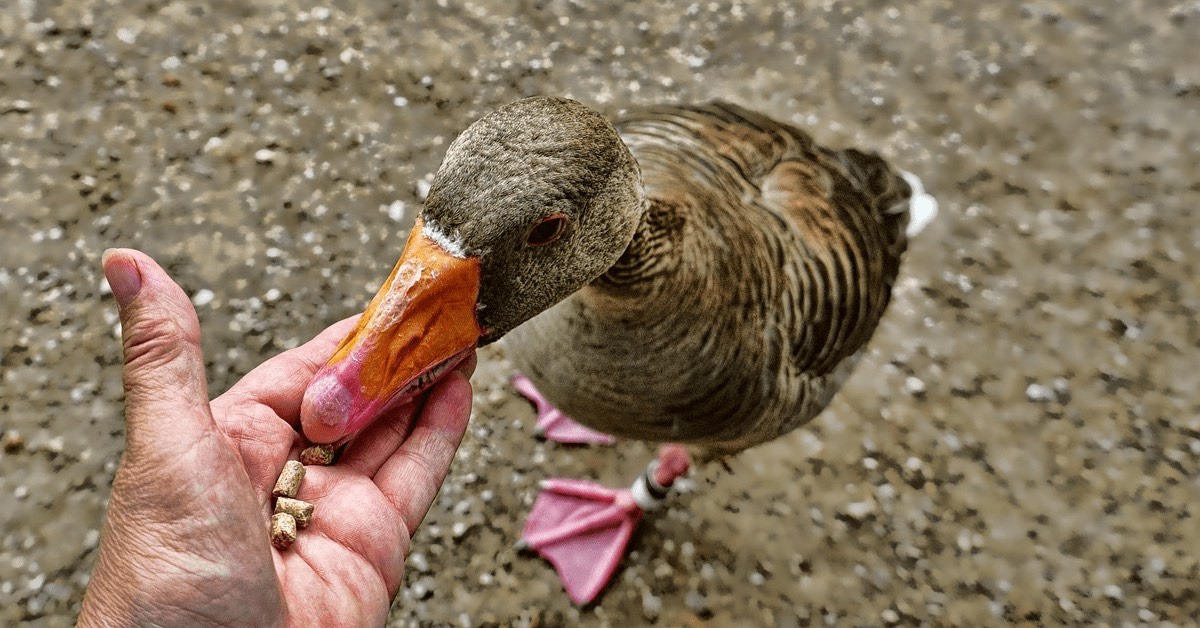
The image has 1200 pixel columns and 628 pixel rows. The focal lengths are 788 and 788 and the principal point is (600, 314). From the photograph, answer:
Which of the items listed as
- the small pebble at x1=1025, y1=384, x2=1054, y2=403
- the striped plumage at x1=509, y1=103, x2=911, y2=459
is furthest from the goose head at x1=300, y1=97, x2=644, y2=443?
the small pebble at x1=1025, y1=384, x2=1054, y2=403

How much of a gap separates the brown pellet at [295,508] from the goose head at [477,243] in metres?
0.19

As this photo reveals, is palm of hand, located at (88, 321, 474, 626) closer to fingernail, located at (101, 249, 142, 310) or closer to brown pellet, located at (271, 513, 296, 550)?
brown pellet, located at (271, 513, 296, 550)

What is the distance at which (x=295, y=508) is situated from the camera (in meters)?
1.73

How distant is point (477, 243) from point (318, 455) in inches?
28.5

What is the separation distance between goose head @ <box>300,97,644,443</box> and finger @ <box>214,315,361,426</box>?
0.37 meters

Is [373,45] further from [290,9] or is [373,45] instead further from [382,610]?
[382,610]

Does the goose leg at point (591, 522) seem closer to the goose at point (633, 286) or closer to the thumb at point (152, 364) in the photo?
the goose at point (633, 286)

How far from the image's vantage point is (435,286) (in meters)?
1.52

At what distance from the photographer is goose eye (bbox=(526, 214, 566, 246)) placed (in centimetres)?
154

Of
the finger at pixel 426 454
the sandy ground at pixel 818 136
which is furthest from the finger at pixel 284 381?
the sandy ground at pixel 818 136

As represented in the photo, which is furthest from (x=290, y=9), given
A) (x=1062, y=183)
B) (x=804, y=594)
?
(x=1062, y=183)

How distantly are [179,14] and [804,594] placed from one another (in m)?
3.91

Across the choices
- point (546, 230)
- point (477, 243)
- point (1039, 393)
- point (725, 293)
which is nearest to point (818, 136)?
point (1039, 393)

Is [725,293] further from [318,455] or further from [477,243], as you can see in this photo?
[318,455]
